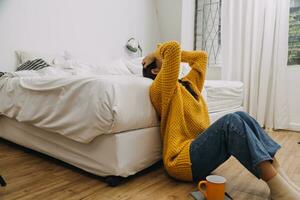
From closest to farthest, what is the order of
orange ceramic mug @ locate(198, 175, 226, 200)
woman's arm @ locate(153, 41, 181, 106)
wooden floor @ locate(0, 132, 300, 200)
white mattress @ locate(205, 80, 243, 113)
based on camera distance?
orange ceramic mug @ locate(198, 175, 226, 200) < wooden floor @ locate(0, 132, 300, 200) < woman's arm @ locate(153, 41, 181, 106) < white mattress @ locate(205, 80, 243, 113)

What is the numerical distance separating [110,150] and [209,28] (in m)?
2.73

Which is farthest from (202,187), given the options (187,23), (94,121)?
(187,23)

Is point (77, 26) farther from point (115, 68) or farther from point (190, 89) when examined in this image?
point (190, 89)

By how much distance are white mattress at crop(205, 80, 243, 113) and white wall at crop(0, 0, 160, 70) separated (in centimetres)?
113

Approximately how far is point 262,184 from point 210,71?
2.32 m

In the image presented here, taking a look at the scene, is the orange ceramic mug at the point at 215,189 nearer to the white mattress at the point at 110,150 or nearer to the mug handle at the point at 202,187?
the mug handle at the point at 202,187

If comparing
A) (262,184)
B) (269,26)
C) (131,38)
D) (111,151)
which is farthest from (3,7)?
(269,26)

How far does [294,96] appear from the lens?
2.90 meters

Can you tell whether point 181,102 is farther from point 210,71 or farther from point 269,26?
point 210,71

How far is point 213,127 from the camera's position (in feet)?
3.98

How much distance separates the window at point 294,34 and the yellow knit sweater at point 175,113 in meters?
1.98

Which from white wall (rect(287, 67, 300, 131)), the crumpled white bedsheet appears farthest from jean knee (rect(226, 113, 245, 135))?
white wall (rect(287, 67, 300, 131))

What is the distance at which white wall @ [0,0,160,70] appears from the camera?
2273 millimetres

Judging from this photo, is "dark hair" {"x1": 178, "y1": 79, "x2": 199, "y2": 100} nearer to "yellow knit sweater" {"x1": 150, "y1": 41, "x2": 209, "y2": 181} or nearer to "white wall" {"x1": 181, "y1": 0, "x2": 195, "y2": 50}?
"yellow knit sweater" {"x1": 150, "y1": 41, "x2": 209, "y2": 181}
